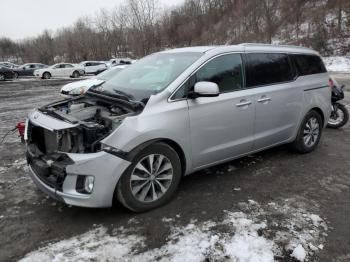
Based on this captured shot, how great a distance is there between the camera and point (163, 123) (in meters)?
3.54

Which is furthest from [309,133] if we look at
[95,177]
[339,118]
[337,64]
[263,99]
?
[337,64]

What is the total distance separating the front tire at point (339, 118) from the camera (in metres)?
7.14

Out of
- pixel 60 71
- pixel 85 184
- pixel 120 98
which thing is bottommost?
pixel 85 184

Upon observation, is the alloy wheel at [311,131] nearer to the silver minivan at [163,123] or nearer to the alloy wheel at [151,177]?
the silver minivan at [163,123]

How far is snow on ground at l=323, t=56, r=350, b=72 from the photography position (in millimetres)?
24016

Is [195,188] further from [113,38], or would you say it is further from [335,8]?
[113,38]

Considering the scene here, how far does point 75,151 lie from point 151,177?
2.77ft

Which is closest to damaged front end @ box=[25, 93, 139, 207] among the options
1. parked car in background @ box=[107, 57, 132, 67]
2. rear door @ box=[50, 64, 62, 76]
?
parked car in background @ box=[107, 57, 132, 67]

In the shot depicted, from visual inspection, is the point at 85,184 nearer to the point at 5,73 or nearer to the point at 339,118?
the point at 339,118

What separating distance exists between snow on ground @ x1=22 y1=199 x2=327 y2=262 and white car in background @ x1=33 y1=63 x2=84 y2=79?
30.5 meters

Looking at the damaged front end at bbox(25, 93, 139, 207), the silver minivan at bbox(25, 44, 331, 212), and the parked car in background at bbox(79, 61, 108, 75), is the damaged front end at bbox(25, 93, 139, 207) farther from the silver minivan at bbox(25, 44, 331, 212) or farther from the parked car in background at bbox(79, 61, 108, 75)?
the parked car in background at bbox(79, 61, 108, 75)

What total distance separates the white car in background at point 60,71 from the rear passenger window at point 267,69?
1159 inches

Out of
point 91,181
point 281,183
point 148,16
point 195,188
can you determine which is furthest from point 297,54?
point 148,16

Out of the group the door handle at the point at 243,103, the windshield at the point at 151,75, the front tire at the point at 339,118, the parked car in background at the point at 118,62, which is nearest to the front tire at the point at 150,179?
the windshield at the point at 151,75
